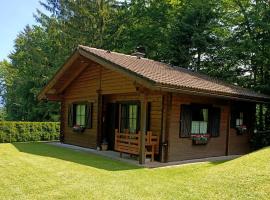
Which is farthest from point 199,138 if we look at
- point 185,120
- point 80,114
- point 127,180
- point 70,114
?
point 70,114

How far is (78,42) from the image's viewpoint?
86.5ft

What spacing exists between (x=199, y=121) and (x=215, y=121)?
3.08ft

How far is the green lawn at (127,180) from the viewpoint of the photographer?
6414 mm

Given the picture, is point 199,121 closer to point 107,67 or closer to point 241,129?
point 241,129

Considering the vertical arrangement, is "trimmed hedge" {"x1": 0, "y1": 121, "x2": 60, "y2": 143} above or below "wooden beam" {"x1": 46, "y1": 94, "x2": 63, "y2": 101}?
below

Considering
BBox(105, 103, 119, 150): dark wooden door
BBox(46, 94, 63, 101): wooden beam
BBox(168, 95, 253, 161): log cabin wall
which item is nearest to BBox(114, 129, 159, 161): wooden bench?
BBox(168, 95, 253, 161): log cabin wall

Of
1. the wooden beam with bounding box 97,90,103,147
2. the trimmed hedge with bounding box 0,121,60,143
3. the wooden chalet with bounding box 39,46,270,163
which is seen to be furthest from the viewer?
the trimmed hedge with bounding box 0,121,60,143

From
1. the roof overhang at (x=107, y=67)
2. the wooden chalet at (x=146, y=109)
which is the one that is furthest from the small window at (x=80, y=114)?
the roof overhang at (x=107, y=67)

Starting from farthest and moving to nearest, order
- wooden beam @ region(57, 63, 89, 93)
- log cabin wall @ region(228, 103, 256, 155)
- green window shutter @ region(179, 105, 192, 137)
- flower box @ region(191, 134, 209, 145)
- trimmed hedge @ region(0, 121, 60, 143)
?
trimmed hedge @ region(0, 121, 60, 143)
wooden beam @ region(57, 63, 89, 93)
log cabin wall @ region(228, 103, 256, 155)
flower box @ region(191, 134, 209, 145)
green window shutter @ region(179, 105, 192, 137)

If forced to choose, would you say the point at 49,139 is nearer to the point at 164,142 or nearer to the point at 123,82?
the point at 123,82

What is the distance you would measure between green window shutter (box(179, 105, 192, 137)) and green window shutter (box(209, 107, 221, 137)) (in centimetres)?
130

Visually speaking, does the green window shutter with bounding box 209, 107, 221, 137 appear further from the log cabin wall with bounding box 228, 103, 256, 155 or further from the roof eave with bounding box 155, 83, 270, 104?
the log cabin wall with bounding box 228, 103, 256, 155

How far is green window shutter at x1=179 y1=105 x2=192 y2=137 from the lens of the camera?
11.3m

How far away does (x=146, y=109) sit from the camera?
11.2 m
